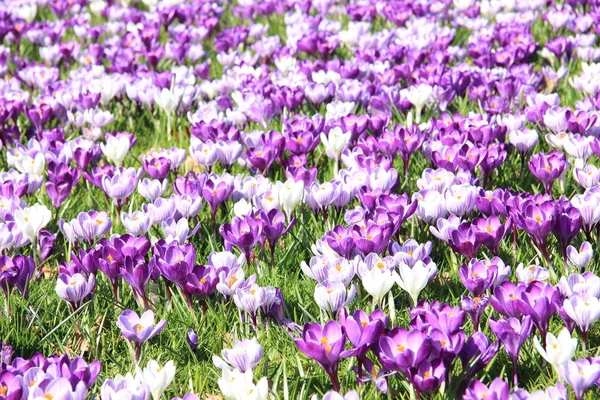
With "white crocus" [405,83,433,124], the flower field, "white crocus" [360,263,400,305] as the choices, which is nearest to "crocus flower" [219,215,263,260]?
the flower field

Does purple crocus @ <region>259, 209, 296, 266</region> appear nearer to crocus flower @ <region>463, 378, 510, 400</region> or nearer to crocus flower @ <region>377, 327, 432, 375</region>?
crocus flower @ <region>377, 327, 432, 375</region>

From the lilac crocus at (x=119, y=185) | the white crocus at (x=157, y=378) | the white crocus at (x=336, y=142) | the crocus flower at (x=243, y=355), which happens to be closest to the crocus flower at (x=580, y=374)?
the crocus flower at (x=243, y=355)

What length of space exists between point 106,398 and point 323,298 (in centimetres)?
94

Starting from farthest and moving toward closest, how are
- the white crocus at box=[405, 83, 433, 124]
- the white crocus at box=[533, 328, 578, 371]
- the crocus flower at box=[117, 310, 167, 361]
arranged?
the white crocus at box=[405, 83, 433, 124] < the crocus flower at box=[117, 310, 167, 361] < the white crocus at box=[533, 328, 578, 371]

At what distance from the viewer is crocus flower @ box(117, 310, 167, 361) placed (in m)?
3.15

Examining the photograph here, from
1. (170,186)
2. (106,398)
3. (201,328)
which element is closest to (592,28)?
(170,186)

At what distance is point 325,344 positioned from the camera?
2846 mm

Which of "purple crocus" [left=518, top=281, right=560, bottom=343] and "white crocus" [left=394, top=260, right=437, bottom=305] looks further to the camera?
"white crocus" [left=394, top=260, right=437, bottom=305]

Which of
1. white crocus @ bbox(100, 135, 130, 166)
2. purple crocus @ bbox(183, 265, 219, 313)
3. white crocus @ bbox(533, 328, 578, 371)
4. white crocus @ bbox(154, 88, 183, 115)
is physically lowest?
white crocus @ bbox(154, 88, 183, 115)

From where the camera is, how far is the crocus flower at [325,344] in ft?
9.22

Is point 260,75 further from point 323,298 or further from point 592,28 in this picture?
point 323,298

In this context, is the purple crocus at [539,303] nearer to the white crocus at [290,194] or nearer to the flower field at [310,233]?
the flower field at [310,233]

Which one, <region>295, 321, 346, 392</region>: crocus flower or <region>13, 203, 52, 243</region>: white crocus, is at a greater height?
<region>295, 321, 346, 392</region>: crocus flower

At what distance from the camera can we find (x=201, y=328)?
11.5 ft
